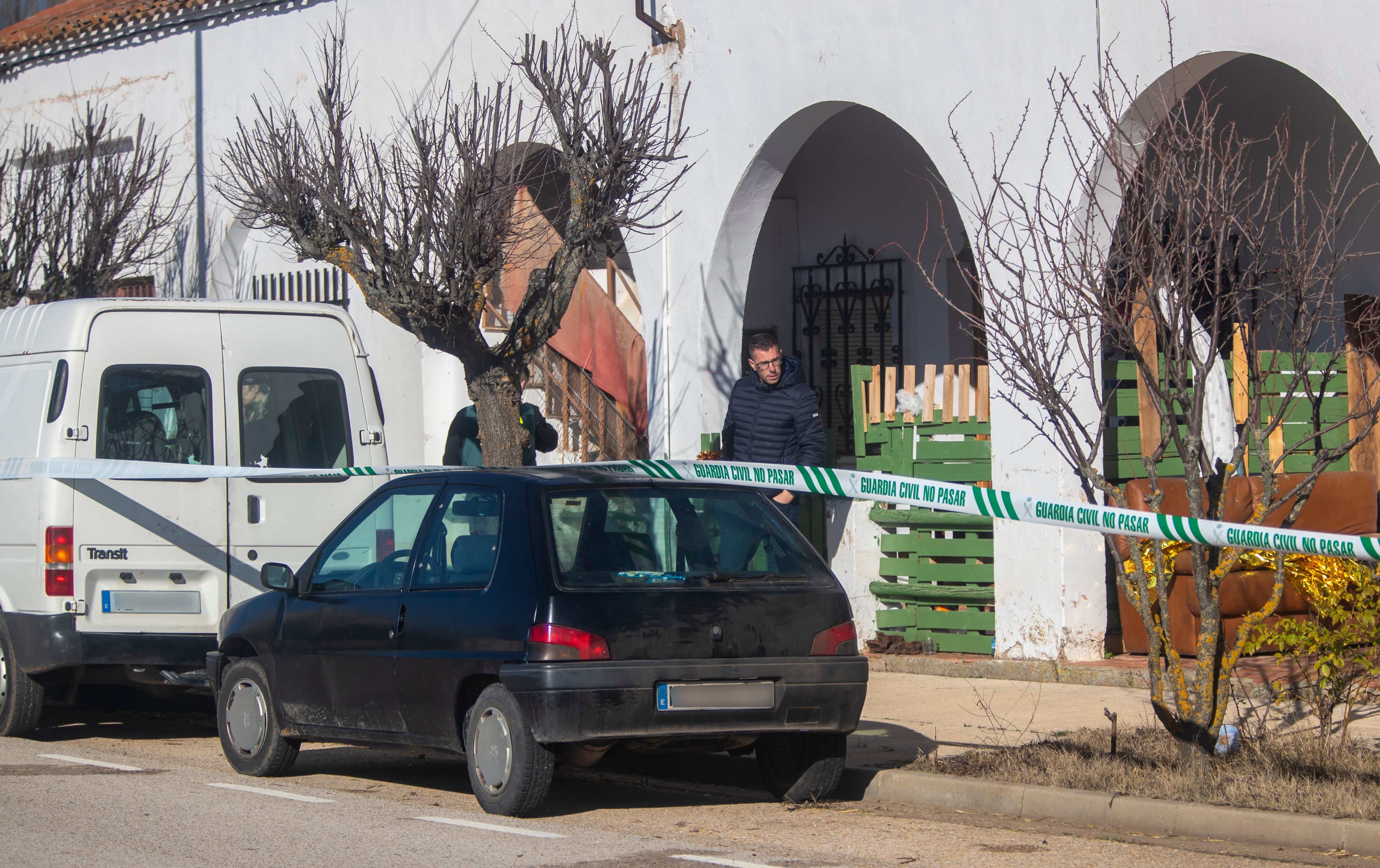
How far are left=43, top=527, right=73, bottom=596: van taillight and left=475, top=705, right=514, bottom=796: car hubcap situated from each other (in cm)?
325

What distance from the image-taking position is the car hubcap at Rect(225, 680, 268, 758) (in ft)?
25.1

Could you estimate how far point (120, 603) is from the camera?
870cm

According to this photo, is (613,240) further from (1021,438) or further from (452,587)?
(452,587)

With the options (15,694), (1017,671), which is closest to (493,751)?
(15,694)

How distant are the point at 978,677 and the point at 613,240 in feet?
14.3

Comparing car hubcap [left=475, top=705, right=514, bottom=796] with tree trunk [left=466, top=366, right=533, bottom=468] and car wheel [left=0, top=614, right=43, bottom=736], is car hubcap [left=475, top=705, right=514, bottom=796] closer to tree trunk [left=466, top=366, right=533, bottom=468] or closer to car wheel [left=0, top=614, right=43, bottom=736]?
car wheel [left=0, top=614, right=43, bottom=736]

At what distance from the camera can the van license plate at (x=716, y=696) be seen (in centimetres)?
623

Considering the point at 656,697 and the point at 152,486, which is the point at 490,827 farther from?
the point at 152,486

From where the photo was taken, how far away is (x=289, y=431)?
939 centimetres

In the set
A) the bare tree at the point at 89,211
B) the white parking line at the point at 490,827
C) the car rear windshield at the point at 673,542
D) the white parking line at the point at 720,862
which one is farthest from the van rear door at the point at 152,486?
the bare tree at the point at 89,211

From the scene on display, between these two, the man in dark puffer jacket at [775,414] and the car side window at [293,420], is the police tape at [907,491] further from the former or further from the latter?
the man in dark puffer jacket at [775,414]

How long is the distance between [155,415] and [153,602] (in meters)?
1.03

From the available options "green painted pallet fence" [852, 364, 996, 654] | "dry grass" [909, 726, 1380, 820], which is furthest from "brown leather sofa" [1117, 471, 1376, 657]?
"dry grass" [909, 726, 1380, 820]

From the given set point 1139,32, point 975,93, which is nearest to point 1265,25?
point 1139,32
